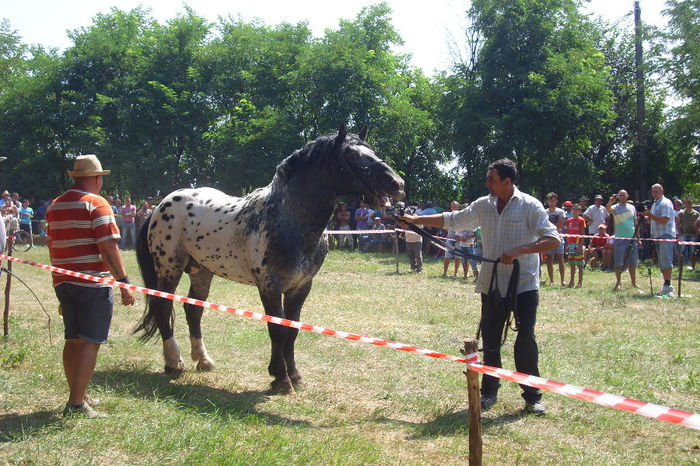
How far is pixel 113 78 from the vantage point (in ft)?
112

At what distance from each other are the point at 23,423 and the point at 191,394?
1.37 metres

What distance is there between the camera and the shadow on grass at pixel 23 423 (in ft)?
12.6

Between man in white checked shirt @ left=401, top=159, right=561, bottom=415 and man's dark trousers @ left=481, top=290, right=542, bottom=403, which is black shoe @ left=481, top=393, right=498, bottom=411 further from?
man's dark trousers @ left=481, top=290, right=542, bottom=403

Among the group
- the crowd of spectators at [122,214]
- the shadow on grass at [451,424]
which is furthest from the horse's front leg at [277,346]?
the crowd of spectators at [122,214]

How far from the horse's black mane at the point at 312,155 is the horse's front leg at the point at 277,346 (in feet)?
→ 3.70

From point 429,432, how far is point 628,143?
28790mm

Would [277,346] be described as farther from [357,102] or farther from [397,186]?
[357,102]

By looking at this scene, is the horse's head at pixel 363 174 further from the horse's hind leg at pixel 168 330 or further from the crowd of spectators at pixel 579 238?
the horse's hind leg at pixel 168 330

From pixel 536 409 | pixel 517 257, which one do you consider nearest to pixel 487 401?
pixel 536 409

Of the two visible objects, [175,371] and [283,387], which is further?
[175,371]

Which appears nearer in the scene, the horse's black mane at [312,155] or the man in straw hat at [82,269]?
the man in straw hat at [82,269]

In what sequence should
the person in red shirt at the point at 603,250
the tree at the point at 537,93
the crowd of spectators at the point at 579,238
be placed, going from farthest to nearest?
the tree at the point at 537,93, the person in red shirt at the point at 603,250, the crowd of spectators at the point at 579,238

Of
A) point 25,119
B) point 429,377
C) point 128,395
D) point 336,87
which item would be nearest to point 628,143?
point 336,87

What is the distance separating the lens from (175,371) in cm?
568
